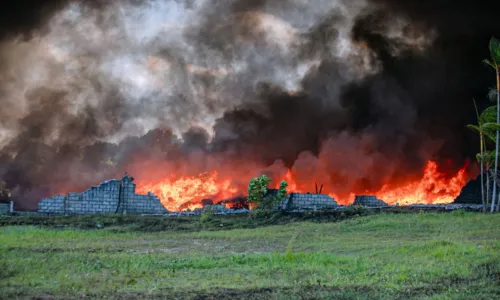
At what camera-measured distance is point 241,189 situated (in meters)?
44.4

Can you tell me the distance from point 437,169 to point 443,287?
32.4 meters


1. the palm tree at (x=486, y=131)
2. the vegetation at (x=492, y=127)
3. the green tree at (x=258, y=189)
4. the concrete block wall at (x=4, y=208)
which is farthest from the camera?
the green tree at (x=258, y=189)

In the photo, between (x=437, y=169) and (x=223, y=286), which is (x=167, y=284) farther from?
(x=437, y=169)

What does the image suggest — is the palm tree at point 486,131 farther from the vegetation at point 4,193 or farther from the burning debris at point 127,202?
the vegetation at point 4,193

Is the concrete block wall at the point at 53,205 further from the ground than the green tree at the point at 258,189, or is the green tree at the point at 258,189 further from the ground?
the green tree at the point at 258,189

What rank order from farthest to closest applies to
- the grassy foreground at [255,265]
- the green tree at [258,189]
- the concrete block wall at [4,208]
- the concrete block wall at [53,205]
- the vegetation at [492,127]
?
1. the green tree at [258,189]
2. the concrete block wall at [4,208]
3. the concrete block wall at [53,205]
4. the vegetation at [492,127]
5. the grassy foreground at [255,265]

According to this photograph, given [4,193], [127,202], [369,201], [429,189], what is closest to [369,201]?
[369,201]

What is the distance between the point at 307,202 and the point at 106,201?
1388 centimetres

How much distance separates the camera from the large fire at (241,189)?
43.2 m

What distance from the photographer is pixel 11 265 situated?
628 inches

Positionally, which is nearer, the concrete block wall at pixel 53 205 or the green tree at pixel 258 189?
the concrete block wall at pixel 53 205

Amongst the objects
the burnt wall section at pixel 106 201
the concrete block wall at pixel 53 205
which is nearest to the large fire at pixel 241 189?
the burnt wall section at pixel 106 201

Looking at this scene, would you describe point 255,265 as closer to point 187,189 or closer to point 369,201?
point 369,201

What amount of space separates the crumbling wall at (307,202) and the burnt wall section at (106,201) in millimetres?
8803
